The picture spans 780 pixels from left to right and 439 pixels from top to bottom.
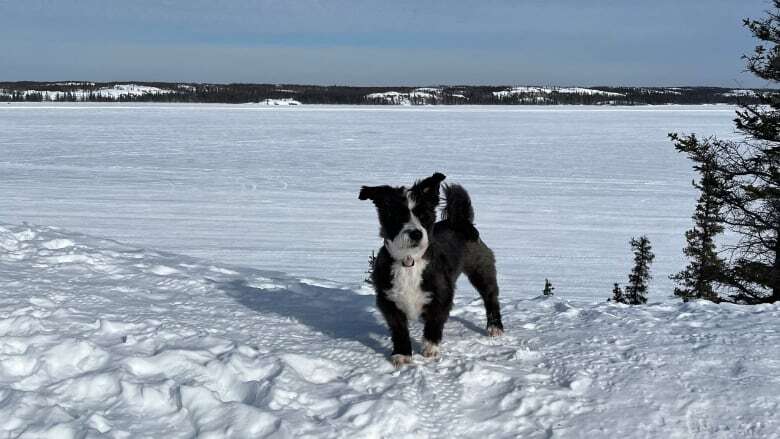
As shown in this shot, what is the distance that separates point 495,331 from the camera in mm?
6098

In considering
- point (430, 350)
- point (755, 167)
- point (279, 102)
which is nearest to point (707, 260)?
point (755, 167)

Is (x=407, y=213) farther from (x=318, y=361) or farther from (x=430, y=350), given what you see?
(x=318, y=361)

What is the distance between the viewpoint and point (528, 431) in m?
4.17

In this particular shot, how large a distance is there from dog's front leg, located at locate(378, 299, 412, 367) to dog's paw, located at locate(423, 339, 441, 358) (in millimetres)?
141

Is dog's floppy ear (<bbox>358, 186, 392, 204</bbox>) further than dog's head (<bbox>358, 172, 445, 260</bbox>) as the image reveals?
Yes

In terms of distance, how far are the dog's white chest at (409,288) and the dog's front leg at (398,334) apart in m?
0.08

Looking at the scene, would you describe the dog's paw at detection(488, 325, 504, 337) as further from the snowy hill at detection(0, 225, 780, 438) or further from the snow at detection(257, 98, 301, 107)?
the snow at detection(257, 98, 301, 107)

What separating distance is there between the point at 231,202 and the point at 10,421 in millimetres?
24608

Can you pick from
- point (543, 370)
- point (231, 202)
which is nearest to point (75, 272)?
point (543, 370)

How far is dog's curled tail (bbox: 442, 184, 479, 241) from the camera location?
20.8 feet

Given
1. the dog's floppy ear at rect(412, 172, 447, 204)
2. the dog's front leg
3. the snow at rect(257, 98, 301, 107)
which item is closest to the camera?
the dog's floppy ear at rect(412, 172, 447, 204)

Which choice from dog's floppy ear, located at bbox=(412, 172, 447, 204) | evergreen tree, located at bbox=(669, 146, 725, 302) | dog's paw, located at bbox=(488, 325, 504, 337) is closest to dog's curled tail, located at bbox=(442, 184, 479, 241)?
dog's paw, located at bbox=(488, 325, 504, 337)

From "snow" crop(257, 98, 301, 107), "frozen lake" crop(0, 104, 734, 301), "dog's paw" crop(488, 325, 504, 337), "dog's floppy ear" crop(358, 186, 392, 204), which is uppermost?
"snow" crop(257, 98, 301, 107)

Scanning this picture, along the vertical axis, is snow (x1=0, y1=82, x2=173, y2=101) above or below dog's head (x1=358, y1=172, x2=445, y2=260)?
above
